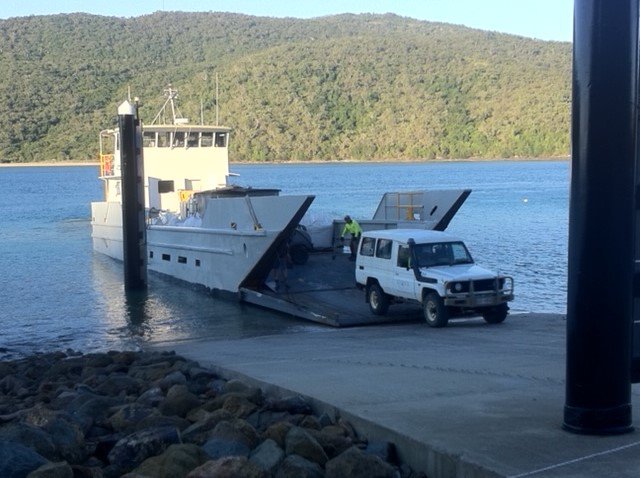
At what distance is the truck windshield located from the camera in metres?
17.2

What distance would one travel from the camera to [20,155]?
14062cm

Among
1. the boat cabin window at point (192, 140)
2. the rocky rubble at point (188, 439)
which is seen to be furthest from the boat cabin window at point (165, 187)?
the rocky rubble at point (188, 439)

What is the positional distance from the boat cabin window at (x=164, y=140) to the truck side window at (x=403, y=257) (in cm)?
1723

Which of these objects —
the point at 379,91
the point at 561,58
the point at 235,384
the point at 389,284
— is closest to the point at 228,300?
the point at 389,284

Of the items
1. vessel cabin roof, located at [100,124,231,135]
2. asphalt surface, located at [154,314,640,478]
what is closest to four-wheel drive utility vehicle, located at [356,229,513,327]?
asphalt surface, located at [154,314,640,478]

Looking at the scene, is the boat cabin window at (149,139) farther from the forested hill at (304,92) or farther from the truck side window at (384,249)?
the forested hill at (304,92)

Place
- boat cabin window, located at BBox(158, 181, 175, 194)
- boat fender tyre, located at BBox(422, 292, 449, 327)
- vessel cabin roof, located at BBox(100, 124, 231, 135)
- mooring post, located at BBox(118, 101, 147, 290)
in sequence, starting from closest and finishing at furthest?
1. boat fender tyre, located at BBox(422, 292, 449, 327)
2. mooring post, located at BBox(118, 101, 147, 290)
3. vessel cabin roof, located at BBox(100, 124, 231, 135)
4. boat cabin window, located at BBox(158, 181, 175, 194)

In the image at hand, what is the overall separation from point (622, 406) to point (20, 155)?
14165 cm

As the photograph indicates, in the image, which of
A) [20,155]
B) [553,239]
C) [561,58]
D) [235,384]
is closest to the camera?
[235,384]

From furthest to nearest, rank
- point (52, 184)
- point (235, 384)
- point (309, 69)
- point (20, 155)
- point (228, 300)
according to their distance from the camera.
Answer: point (309, 69)
point (20, 155)
point (52, 184)
point (228, 300)
point (235, 384)

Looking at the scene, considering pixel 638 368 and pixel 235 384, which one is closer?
pixel 638 368

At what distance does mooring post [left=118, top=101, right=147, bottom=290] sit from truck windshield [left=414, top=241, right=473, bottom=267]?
432 inches

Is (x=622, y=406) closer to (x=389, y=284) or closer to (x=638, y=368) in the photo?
(x=638, y=368)

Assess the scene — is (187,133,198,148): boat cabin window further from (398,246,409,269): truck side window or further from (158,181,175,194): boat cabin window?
(398,246,409,269): truck side window
